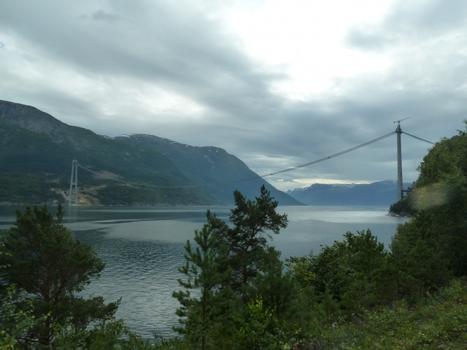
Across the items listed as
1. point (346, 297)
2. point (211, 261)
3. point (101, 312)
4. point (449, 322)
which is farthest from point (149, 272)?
point (449, 322)

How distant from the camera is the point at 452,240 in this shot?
3491cm

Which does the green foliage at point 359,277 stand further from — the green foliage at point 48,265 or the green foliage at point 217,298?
the green foliage at point 48,265

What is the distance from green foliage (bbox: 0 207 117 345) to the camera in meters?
32.1

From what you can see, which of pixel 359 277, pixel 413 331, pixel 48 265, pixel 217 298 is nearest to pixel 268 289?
pixel 217 298

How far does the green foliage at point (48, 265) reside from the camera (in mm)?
32062

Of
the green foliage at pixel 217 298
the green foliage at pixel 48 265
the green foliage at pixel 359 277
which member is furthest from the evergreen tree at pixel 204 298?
the green foliage at pixel 48 265

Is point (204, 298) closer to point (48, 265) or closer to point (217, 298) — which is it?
point (217, 298)

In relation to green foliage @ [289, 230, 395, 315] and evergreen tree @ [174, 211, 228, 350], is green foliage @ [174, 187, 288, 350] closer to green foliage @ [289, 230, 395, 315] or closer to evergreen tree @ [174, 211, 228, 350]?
evergreen tree @ [174, 211, 228, 350]

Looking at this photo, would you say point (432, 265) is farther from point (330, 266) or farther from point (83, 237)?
point (83, 237)

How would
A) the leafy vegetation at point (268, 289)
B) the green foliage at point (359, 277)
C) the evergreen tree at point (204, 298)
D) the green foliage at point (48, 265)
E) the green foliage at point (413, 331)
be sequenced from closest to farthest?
1. the green foliage at point (413, 331)
2. the leafy vegetation at point (268, 289)
3. the evergreen tree at point (204, 298)
4. the green foliage at point (359, 277)
5. the green foliage at point (48, 265)

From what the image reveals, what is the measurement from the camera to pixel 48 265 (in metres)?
33.0

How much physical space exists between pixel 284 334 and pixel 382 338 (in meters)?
4.60

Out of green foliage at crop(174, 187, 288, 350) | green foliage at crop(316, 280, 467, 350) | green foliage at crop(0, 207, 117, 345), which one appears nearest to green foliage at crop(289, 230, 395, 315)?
green foliage at crop(316, 280, 467, 350)

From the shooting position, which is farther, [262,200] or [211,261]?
[262,200]
